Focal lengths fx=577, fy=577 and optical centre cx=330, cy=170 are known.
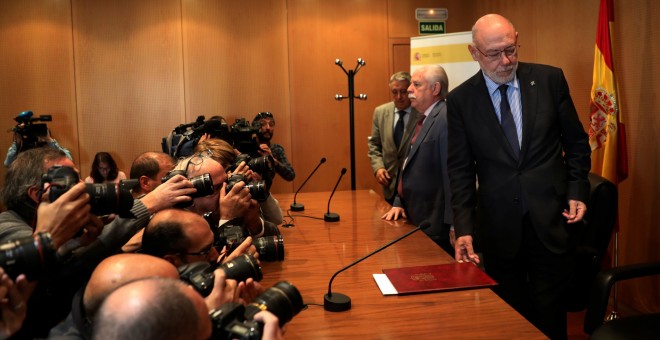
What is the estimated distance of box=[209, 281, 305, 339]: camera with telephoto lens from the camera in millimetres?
1027

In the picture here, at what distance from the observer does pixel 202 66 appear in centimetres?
604

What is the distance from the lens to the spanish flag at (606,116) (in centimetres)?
342

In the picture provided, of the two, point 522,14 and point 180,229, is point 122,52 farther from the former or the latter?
point 180,229

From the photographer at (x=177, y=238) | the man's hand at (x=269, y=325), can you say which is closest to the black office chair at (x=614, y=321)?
the photographer at (x=177, y=238)

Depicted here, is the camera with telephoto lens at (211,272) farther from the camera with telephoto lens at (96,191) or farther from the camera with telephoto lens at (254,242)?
the camera with telephoto lens at (254,242)

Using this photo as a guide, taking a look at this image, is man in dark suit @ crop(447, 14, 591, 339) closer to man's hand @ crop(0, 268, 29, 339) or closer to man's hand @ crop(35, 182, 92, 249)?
man's hand @ crop(35, 182, 92, 249)


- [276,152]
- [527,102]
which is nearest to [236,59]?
[276,152]

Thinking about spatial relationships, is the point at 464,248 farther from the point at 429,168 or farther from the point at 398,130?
the point at 398,130

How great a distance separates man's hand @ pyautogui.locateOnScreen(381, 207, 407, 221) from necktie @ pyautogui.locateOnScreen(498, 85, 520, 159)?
3.08 feet

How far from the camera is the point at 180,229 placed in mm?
1621

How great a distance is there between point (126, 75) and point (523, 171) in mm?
4755

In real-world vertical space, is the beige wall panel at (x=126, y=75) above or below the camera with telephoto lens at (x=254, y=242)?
above

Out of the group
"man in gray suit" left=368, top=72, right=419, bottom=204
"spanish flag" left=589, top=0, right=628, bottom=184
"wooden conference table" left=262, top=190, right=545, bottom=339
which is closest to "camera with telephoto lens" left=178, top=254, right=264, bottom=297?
"wooden conference table" left=262, top=190, right=545, bottom=339

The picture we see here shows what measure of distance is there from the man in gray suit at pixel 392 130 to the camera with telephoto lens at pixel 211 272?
285cm
